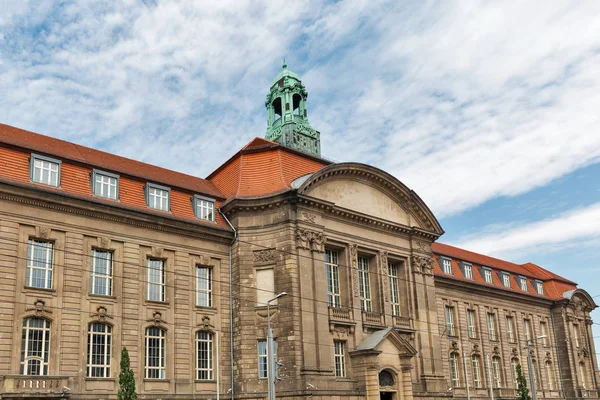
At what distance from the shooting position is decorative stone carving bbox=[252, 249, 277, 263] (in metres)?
37.6

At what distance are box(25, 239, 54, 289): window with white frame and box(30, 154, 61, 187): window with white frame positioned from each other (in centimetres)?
298

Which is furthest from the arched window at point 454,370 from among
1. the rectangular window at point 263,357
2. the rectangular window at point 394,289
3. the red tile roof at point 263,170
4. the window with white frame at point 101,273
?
the window with white frame at point 101,273

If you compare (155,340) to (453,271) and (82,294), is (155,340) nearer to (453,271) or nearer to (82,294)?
(82,294)

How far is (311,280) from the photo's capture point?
37.3 meters

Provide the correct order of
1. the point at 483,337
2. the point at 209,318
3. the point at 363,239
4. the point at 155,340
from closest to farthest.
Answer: the point at 155,340 → the point at 209,318 → the point at 363,239 → the point at 483,337

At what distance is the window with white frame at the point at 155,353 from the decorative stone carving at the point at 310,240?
8.91 meters

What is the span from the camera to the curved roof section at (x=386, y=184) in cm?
3944

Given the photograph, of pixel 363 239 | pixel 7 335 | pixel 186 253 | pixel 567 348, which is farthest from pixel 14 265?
pixel 567 348

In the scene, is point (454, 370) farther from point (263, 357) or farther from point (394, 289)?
point (263, 357)

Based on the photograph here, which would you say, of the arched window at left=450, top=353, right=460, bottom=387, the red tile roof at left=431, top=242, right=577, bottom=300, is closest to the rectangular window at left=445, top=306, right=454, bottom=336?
the arched window at left=450, top=353, right=460, bottom=387

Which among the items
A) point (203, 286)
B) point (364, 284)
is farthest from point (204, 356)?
point (364, 284)

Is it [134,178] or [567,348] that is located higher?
[134,178]

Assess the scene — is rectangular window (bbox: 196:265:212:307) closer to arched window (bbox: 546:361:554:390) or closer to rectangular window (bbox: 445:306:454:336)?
rectangular window (bbox: 445:306:454:336)

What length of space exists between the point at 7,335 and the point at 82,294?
397 centimetres
